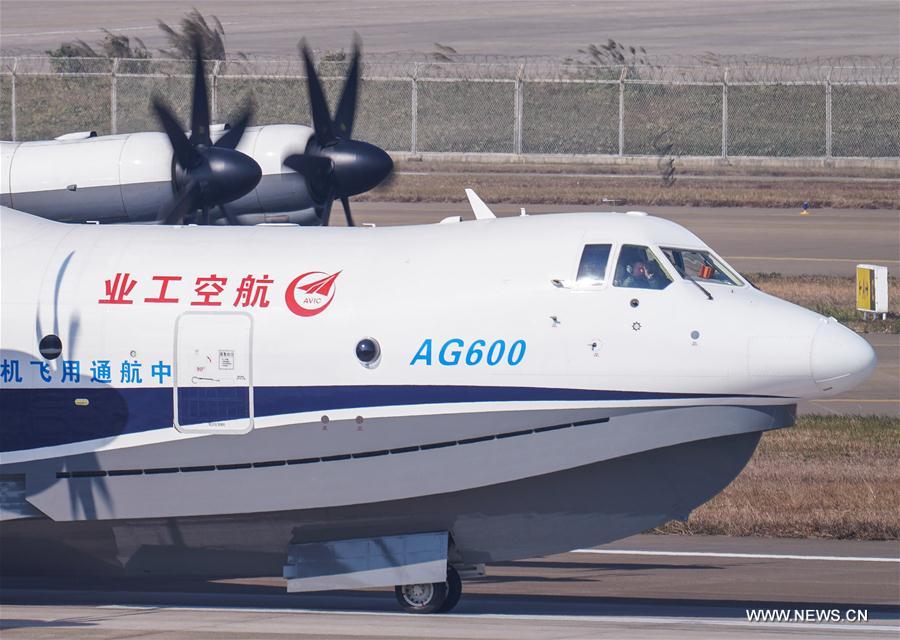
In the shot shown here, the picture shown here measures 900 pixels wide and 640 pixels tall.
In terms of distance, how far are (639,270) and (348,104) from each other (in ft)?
31.1

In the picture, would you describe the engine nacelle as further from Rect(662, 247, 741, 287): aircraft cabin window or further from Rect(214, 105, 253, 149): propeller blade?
Rect(662, 247, 741, 287): aircraft cabin window

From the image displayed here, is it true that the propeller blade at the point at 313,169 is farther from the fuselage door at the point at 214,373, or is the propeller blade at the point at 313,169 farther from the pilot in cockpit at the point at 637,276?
the pilot in cockpit at the point at 637,276

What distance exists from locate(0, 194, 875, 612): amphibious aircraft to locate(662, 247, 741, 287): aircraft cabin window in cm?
3

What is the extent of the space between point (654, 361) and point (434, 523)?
276cm

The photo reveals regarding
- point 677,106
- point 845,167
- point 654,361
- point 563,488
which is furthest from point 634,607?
point 677,106

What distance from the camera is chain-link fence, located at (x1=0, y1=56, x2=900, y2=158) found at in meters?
59.9

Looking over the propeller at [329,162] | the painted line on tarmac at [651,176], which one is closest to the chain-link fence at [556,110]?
the painted line on tarmac at [651,176]

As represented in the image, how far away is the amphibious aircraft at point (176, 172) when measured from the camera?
19.8 metres

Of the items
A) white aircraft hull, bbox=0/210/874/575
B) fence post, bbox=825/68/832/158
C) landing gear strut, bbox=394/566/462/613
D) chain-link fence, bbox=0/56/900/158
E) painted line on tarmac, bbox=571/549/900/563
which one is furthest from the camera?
chain-link fence, bbox=0/56/900/158

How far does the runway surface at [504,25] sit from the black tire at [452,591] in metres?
60.2

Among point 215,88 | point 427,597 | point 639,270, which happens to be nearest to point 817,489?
point 639,270

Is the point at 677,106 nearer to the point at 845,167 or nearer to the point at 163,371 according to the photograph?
the point at 845,167

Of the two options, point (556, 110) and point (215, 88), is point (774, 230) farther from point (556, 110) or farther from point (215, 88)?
point (556, 110)

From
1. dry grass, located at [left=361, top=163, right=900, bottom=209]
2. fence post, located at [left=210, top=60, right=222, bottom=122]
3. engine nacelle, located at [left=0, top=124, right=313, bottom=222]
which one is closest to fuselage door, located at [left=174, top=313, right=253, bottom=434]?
engine nacelle, located at [left=0, top=124, right=313, bottom=222]
